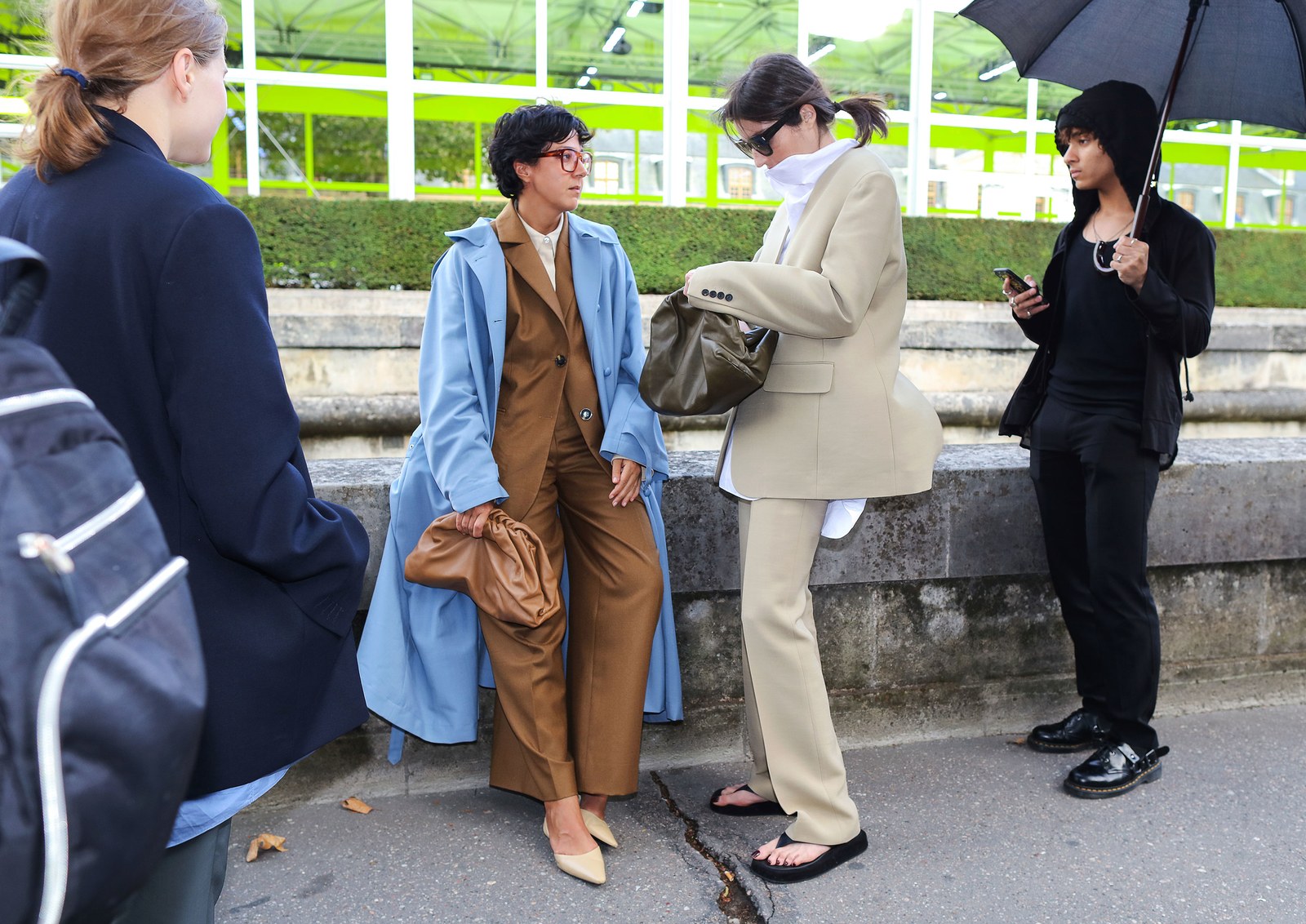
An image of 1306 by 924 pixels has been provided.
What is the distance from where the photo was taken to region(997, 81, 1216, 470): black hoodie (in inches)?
127

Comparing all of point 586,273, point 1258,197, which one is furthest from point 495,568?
point 1258,197

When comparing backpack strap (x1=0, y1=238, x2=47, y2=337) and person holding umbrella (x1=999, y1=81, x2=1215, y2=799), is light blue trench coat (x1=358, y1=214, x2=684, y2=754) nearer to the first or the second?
person holding umbrella (x1=999, y1=81, x2=1215, y2=799)

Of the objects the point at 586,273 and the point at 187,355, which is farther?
the point at 586,273

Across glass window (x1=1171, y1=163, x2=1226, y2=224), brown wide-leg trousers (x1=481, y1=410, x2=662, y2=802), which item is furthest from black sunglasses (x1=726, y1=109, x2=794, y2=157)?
glass window (x1=1171, y1=163, x2=1226, y2=224)

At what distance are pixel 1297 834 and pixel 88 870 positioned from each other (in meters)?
3.27

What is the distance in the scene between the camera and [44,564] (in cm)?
85

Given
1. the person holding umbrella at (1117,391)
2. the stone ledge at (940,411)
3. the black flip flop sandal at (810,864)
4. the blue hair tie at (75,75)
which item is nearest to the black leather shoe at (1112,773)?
the person holding umbrella at (1117,391)

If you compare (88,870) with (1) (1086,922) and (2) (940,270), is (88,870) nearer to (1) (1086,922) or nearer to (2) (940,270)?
(1) (1086,922)

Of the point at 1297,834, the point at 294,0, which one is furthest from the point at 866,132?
the point at 294,0

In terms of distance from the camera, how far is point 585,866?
285 cm

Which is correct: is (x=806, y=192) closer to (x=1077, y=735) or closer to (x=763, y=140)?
(x=763, y=140)

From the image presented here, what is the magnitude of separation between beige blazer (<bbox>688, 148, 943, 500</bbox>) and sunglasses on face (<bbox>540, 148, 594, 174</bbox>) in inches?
22.7

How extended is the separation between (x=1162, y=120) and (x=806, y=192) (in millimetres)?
1274

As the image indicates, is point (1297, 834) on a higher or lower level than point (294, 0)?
lower
